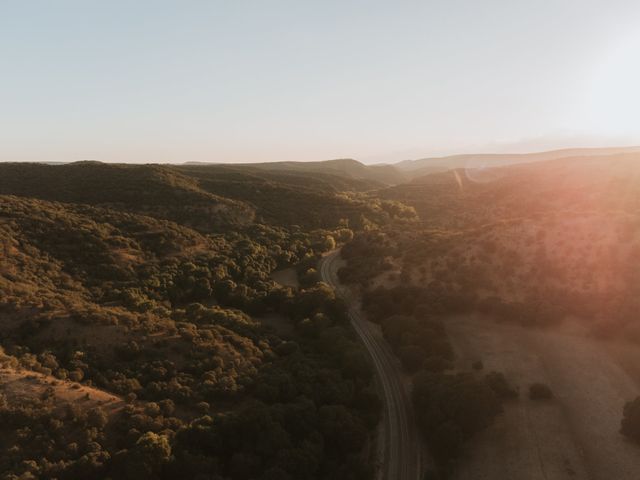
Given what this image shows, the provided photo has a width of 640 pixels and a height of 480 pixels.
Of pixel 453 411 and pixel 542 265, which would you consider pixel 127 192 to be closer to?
pixel 453 411

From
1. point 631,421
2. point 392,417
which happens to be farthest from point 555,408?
point 392,417

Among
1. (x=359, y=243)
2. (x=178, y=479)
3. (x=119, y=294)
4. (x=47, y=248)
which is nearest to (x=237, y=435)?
(x=178, y=479)

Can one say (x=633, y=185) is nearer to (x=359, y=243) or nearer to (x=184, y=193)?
(x=359, y=243)

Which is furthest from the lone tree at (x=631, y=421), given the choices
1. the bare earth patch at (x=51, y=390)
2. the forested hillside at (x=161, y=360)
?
the bare earth patch at (x=51, y=390)

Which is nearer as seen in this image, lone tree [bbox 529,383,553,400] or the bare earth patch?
the bare earth patch

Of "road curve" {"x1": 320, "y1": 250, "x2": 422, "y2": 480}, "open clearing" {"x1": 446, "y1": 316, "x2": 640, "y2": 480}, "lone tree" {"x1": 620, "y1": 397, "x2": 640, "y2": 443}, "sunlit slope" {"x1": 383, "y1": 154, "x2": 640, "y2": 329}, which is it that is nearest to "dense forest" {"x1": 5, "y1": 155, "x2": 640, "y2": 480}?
"lone tree" {"x1": 620, "y1": 397, "x2": 640, "y2": 443}

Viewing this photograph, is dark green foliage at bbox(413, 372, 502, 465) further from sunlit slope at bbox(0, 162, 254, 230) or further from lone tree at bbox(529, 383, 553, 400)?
sunlit slope at bbox(0, 162, 254, 230)

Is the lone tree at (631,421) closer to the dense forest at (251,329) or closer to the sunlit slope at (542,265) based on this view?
the dense forest at (251,329)
